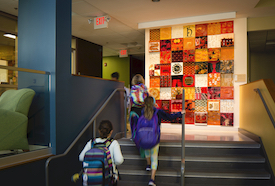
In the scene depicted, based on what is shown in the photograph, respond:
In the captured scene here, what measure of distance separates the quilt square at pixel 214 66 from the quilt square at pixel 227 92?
561 mm

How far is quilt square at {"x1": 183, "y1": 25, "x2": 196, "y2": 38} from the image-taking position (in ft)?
22.6

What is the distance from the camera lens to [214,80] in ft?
21.9

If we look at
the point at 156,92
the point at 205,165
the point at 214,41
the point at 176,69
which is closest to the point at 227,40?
the point at 214,41

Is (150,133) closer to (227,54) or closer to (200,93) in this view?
(200,93)

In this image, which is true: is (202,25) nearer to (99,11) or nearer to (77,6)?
(99,11)

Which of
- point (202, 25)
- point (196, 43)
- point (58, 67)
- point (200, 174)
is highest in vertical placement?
point (202, 25)

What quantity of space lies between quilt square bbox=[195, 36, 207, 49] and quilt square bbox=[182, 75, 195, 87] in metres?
0.90

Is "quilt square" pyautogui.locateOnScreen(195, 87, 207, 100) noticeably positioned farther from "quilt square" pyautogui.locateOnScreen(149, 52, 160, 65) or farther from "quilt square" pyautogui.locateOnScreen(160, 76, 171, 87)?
"quilt square" pyautogui.locateOnScreen(149, 52, 160, 65)

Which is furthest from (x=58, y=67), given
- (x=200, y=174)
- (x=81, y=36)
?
(x=81, y=36)

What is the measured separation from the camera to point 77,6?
233 inches

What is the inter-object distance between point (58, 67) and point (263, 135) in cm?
379

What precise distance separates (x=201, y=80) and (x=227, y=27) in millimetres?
1676

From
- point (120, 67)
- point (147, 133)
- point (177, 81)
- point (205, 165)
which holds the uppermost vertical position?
point (120, 67)

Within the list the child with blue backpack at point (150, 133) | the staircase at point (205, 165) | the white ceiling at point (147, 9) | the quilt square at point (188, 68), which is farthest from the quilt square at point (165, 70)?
the child with blue backpack at point (150, 133)
